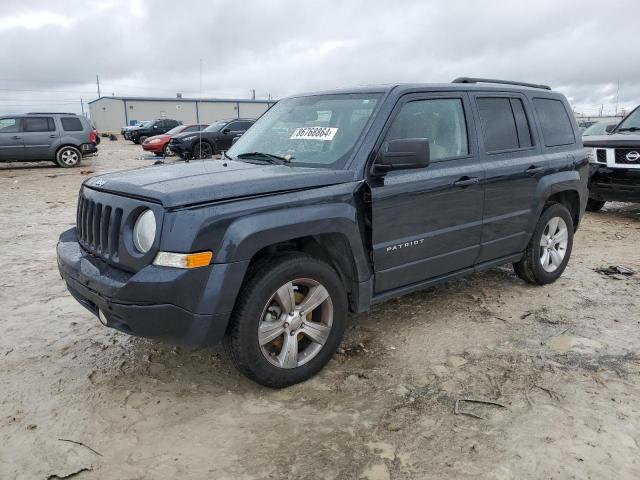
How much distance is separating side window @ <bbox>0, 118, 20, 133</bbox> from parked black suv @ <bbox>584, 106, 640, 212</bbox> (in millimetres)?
15232

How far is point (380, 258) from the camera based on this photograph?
11.3 ft

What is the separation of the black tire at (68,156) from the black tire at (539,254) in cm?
1512

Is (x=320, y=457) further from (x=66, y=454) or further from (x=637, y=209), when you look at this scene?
(x=637, y=209)

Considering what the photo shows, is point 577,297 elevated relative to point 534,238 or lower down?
lower down

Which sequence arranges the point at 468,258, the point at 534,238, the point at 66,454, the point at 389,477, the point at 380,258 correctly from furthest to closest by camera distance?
the point at 534,238 < the point at 468,258 < the point at 380,258 < the point at 66,454 < the point at 389,477

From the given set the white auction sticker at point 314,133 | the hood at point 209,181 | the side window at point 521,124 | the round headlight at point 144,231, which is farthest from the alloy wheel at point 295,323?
the side window at point 521,124

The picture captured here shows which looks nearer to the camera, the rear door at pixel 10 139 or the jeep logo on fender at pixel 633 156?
the jeep logo on fender at pixel 633 156

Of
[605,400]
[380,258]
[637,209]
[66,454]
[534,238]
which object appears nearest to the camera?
[66,454]

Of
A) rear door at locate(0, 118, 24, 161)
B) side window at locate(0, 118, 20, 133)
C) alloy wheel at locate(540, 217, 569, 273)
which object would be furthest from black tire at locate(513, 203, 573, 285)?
side window at locate(0, 118, 20, 133)

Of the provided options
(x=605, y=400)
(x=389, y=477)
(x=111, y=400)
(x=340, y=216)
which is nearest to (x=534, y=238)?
(x=605, y=400)

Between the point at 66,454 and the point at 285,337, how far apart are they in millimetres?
1284

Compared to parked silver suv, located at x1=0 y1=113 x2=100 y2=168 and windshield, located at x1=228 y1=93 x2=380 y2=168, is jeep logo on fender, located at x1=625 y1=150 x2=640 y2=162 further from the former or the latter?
parked silver suv, located at x1=0 y1=113 x2=100 y2=168

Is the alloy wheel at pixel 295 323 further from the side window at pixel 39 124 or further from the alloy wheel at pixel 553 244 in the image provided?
the side window at pixel 39 124

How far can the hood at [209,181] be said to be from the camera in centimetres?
275
